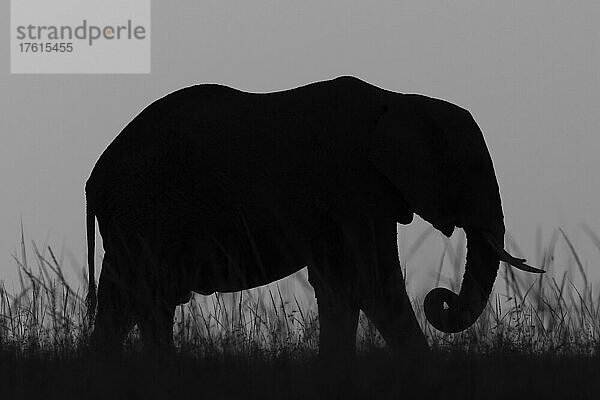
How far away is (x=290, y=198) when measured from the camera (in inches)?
286

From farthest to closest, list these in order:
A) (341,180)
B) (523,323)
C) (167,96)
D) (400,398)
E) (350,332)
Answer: (167,96)
(341,180)
(350,332)
(523,323)
(400,398)

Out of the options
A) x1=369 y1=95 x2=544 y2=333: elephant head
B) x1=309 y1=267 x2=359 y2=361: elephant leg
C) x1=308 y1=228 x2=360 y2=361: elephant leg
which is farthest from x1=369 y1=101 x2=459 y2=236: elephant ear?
x1=309 y1=267 x2=359 y2=361: elephant leg

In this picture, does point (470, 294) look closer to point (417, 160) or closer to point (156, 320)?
point (417, 160)

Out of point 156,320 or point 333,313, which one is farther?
point 333,313

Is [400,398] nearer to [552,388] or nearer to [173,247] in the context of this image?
[552,388]

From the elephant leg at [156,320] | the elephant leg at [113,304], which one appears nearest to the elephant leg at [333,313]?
the elephant leg at [156,320]

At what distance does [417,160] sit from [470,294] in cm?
96

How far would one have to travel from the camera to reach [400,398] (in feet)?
14.5

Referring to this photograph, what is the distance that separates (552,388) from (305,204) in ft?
9.68

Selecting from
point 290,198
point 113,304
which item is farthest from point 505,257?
point 113,304

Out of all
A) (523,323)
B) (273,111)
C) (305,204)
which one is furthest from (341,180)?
(523,323)

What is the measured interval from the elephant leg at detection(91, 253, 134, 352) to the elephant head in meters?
1.89

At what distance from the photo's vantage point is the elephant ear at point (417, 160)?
23.7 ft

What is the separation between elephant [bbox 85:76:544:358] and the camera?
23.5ft
